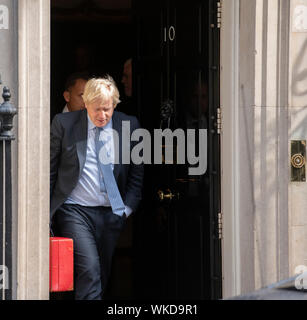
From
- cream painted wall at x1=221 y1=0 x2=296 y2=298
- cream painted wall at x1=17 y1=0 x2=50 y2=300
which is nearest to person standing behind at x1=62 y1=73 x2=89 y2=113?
cream painted wall at x1=17 y1=0 x2=50 y2=300

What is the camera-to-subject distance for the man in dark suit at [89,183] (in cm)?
632

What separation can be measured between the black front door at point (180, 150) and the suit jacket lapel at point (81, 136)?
91 cm

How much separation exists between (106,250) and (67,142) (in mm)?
920

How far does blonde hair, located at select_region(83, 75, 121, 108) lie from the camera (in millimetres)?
6434

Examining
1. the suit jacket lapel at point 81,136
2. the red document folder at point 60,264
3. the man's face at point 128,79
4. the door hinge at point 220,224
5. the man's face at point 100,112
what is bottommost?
the red document folder at point 60,264

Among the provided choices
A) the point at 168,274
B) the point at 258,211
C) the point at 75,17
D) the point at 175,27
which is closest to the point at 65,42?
the point at 75,17

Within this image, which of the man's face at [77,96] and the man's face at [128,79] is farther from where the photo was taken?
the man's face at [128,79]

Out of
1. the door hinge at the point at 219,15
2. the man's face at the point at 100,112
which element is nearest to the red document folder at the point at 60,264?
the man's face at the point at 100,112

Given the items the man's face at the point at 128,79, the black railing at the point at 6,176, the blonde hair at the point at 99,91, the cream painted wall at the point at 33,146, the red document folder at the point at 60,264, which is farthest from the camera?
the man's face at the point at 128,79

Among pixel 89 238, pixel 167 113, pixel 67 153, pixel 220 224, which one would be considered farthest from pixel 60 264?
pixel 167 113

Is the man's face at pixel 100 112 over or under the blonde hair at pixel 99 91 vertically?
under

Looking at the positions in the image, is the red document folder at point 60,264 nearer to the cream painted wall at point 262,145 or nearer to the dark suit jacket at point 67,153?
the dark suit jacket at point 67,153

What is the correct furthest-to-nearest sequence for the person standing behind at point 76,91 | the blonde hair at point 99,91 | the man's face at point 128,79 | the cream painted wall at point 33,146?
the man's face at point 128,79 < the person standing behind at point 76,91 < the blonde hair at point 99,91 < the cream painted wall at point 33,146

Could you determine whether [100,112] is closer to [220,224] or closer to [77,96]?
[77,96]
